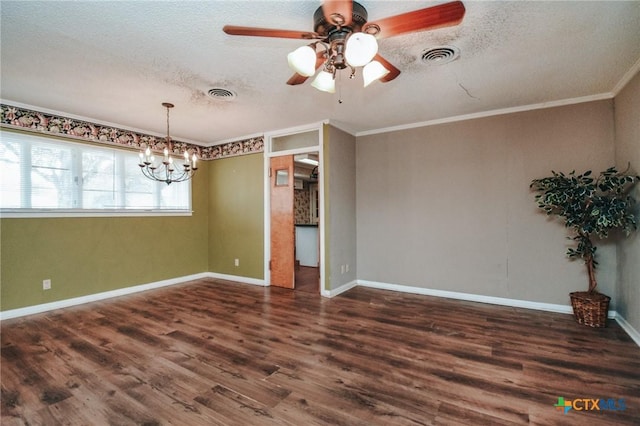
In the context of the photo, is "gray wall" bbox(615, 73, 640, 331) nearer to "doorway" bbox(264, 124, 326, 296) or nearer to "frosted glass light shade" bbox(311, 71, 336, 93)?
"frosted glass light shade" bbox(311, 71, 336, 93)

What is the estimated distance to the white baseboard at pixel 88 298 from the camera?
3510 mm

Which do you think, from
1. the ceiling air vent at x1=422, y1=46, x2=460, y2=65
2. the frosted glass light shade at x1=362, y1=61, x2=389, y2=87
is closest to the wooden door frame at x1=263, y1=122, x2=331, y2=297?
the ceiling air vent at x1=422, y1=46, x2=460, y2=65

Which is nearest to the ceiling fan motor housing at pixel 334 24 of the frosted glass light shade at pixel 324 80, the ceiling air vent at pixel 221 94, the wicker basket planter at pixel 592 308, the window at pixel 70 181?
the frosted glass light shade at pixel 324 80

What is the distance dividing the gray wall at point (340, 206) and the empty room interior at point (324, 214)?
4 centimetres

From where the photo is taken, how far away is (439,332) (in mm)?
3004

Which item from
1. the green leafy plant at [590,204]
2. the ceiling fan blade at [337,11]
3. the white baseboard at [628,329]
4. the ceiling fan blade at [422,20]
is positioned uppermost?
the ceiling fan blade at [337,11]

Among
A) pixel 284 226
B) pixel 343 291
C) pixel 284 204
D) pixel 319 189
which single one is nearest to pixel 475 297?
pixel 343 291

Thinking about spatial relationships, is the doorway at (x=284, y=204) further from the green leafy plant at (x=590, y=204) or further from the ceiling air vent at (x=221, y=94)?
the green leafy plant at (x=590, y=204)

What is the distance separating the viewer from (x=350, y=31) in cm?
172

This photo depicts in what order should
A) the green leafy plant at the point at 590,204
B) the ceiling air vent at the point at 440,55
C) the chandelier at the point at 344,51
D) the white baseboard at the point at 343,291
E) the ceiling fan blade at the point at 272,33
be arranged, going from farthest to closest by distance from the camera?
the white baseboard at the point at 343,291, the green leafy plant at the point at 590,204, the ceiling air vent at the point at 440,55, the ceiling fan blade at the point at 272,33, the chandelier at the point at 344,51

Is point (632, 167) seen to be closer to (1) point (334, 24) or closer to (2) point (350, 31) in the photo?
(2) point (350, 31)

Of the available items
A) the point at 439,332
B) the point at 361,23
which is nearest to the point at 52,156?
the point at 361,23

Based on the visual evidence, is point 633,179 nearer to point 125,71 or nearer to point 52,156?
point 125,71

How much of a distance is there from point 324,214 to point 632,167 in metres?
3.40
